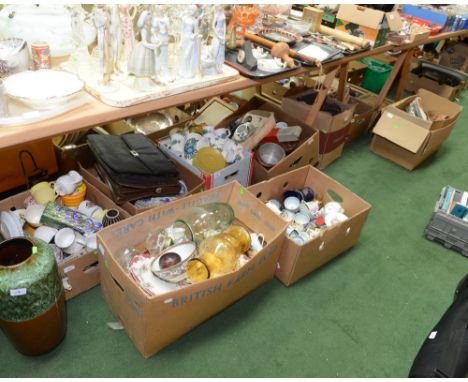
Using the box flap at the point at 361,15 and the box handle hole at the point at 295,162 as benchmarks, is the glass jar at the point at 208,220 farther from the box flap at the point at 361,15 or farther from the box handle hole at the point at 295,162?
the box flap at the point at 361,15

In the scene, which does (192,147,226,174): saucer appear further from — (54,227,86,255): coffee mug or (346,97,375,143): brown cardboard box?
(346,97,375,143): brown cardboard box

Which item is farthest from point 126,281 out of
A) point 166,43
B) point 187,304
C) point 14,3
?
point 14,3

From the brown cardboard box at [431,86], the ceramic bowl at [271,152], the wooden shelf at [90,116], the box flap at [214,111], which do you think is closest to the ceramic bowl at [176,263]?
the wooden shelf at [90,116]

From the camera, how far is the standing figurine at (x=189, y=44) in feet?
4.55

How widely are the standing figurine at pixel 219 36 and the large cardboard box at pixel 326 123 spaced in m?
0.95

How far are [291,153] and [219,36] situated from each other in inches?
31.9

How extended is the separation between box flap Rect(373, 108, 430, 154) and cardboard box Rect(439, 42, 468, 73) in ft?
7.15

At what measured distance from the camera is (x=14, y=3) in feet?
4.59

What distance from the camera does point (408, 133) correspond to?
98.9 inches

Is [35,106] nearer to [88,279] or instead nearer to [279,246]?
[88,279]

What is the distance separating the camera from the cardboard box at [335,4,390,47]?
2.12 metres

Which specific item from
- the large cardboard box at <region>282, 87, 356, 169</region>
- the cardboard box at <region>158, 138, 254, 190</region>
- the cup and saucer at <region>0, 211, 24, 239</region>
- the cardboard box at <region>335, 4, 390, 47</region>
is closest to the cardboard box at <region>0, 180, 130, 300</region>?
the cup and saucer at <region>0, 211, 24, 239</region>

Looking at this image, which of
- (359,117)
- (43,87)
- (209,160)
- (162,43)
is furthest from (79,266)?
(359,117)

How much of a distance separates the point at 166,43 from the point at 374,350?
138 cm
